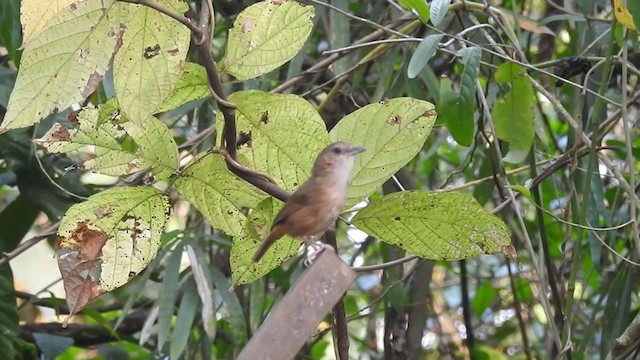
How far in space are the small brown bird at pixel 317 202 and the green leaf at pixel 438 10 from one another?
629 mm

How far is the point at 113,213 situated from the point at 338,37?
1.30 metres

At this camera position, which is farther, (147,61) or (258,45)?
(258,45)

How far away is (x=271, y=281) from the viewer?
3.21 metres

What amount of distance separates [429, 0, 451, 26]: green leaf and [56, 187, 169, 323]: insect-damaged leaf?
73cm

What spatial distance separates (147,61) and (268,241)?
258 millimetres

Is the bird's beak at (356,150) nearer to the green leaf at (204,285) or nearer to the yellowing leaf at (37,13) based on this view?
the yellowing leaf at (37,13)

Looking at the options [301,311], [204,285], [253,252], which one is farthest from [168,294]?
[301,311]

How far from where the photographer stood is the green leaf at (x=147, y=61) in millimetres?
1101

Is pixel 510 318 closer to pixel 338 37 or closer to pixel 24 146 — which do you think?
pixel 338 37

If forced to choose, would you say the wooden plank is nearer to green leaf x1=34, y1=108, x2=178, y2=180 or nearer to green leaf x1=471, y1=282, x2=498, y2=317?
green leaf x1=34, y1=108, x2=178, y2=180

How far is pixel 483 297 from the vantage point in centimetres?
376

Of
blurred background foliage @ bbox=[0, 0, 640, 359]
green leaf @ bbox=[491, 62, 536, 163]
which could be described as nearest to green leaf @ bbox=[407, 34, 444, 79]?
blurred background foliage @ bbox=[0, 0, 640, 359]

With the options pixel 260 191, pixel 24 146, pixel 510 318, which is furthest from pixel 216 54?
pixel 260 191

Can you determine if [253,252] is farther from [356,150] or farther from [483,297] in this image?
[483,297]
